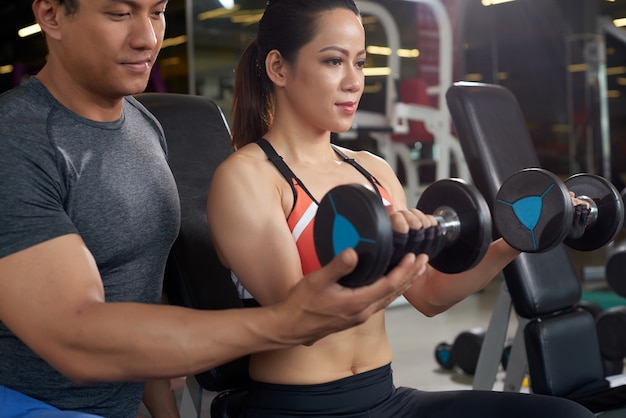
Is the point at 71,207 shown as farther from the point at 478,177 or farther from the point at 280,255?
the point at 478,177

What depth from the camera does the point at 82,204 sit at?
1155 millimetres

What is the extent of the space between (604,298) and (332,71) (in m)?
3.98

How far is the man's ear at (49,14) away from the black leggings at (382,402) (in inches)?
27.0

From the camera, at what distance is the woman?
1294 millimetres

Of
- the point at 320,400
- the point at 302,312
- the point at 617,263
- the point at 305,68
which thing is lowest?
the point at 617,263

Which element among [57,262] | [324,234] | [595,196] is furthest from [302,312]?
[595,196]

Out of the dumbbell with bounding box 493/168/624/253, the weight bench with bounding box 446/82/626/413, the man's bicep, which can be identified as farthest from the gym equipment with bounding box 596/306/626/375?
the man's bicep

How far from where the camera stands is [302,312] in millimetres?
911

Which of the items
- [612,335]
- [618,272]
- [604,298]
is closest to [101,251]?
[618,272]

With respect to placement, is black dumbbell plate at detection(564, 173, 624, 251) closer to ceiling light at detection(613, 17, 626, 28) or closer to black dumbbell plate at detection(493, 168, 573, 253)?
black dumbbell plate at detection(493, 168, 573, 253)

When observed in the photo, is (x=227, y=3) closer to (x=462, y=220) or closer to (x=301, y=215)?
(x=301, y=215)

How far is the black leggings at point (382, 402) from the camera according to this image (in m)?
1.30

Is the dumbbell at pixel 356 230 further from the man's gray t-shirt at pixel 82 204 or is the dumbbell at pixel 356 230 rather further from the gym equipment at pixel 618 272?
the gym equipment at pixel 618 272

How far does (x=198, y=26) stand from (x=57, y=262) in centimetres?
430
